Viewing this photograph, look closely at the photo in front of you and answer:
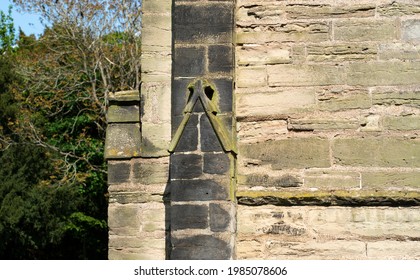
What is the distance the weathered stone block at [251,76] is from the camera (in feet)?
23.7

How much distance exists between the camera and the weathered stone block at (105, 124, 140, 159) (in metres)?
7.66

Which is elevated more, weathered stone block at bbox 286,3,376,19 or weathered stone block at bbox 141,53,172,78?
weathered stone block at bbox 286,3,376,19

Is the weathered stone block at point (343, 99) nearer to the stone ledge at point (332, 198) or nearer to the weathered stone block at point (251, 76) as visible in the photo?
the weathered stone block at point (251, 76)

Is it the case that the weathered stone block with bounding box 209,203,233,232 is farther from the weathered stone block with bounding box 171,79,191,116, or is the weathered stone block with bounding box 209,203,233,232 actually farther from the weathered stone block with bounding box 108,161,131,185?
the weathered stone block with bounding box 108,161,131,185

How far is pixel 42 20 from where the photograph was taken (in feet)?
86.1

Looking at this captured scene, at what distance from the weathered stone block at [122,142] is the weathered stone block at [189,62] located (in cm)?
115

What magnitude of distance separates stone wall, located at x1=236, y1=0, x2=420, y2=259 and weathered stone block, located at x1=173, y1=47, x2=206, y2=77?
0.55 m

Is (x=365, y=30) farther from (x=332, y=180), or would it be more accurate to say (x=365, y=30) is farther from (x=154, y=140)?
(x=154, y=140)

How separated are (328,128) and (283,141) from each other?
38 centimetres

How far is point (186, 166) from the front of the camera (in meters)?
6.42

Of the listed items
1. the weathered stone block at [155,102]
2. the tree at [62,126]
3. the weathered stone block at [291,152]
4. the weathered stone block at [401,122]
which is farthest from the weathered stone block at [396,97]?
the tree at [62,126]

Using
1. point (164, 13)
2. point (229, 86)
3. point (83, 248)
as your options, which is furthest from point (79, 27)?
point (229, 86)

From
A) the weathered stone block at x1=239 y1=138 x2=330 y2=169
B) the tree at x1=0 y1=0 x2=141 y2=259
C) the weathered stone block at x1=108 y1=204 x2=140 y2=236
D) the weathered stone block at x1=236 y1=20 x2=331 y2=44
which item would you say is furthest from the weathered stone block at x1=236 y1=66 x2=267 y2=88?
the tree at x1=0 y1=0 x2=141 y2=259

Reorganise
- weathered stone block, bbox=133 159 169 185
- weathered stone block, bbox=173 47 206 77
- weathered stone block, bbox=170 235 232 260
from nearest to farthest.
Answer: weathered stone block, bbox=170 235 232 260, weathered stone block, bbox=173 47 206 77, weathered stone block, bbox=133 159 169 185
